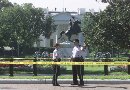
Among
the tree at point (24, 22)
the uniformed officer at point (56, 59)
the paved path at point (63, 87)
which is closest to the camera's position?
the paved path at point (63, 87)

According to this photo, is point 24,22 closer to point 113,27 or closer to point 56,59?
point 113,27

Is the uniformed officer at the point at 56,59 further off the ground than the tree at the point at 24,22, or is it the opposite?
the tree at the point at 24,22

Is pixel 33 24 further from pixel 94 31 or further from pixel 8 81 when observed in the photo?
pixel 8 81

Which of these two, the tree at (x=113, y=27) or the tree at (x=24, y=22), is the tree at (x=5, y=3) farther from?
the tree at (x=113, y=27)

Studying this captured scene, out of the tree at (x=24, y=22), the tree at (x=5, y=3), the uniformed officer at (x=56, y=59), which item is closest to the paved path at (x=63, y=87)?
the uniformed officer at (x=56, y=59)

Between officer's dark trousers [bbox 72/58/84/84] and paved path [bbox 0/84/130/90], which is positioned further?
officer's dark trousers [bbox 72/58/84/84]

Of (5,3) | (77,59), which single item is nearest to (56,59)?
(77,59)

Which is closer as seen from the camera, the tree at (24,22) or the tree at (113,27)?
the tree at (113,27)

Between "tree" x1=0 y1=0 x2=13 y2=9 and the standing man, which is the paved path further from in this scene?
"tree" x1=0 y1=0 x2=13 y2=9

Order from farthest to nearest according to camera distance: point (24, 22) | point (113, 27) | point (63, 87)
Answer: point (24, 22) < point (113, 27) < point (63, 87)

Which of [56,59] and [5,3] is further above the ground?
[5,3]

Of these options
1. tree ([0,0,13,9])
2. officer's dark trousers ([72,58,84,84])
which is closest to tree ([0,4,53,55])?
tree ([0,0,13,9])

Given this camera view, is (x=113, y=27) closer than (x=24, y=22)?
Yes

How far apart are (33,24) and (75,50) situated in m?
75.5
